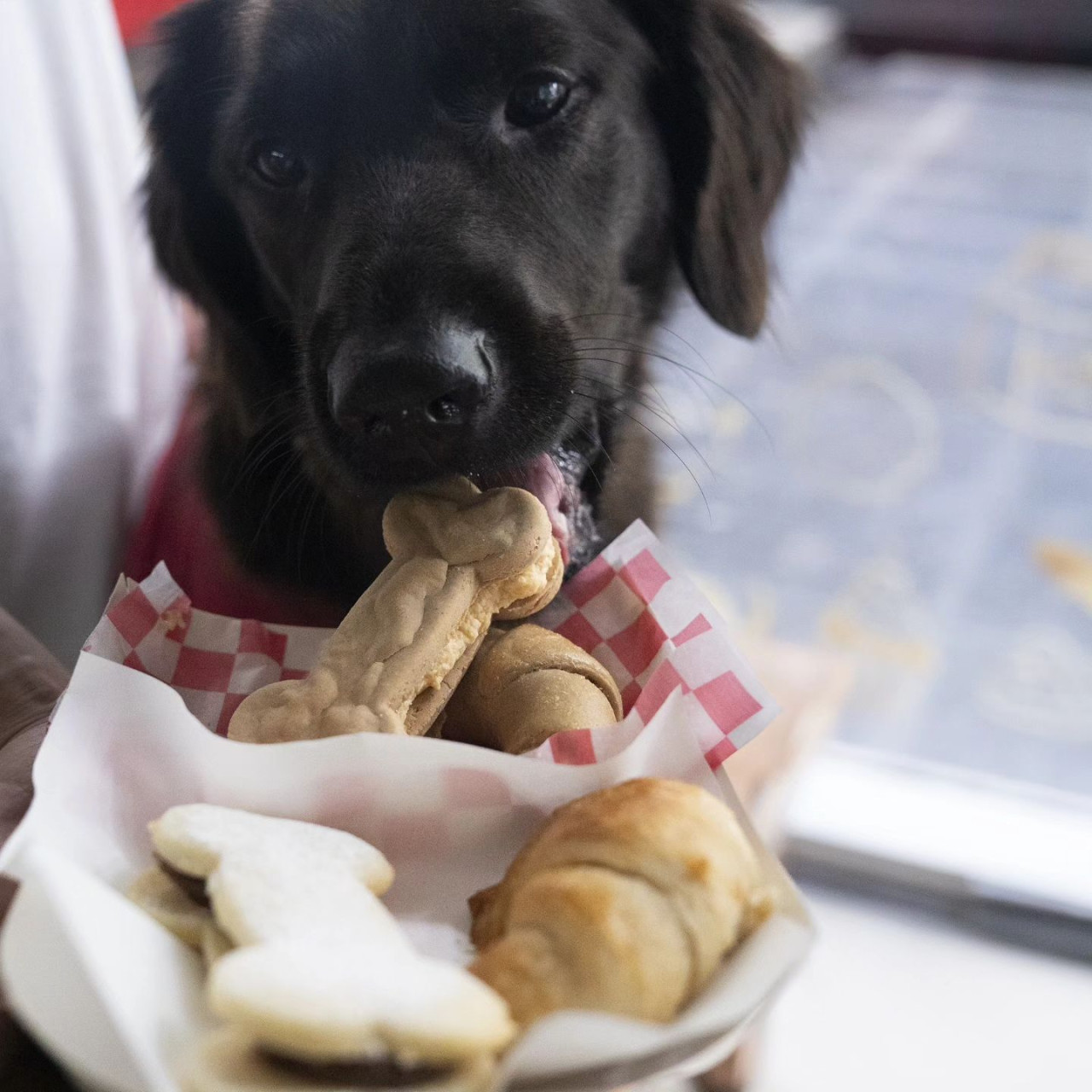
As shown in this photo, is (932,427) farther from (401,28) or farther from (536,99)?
(401,28)

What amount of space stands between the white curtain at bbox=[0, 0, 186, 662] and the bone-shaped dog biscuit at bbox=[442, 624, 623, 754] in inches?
21.5

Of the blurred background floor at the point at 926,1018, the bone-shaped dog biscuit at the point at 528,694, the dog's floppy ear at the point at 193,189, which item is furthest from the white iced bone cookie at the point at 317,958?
the blurred background floor at the point at 926,1018

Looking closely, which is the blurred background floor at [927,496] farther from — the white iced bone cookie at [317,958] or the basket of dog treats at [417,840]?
the white iced bone cookie at [317,958]

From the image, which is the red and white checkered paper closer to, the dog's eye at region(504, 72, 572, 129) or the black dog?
the black dog

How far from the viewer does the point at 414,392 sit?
645mm

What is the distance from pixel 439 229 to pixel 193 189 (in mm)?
426

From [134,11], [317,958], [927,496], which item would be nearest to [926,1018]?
[927,496]

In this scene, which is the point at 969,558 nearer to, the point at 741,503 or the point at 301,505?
the point at 741,503

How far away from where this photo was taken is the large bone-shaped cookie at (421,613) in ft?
1.87

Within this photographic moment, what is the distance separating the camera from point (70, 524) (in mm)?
1178

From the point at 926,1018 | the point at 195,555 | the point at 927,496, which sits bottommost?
the point at 926,1018

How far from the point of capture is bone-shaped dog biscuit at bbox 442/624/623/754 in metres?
0.59

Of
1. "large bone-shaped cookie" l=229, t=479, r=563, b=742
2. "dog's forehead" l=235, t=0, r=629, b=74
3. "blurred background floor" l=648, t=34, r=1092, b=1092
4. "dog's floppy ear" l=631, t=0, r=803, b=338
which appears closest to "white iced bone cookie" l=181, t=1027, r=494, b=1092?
"large bone-shaped cookie" l=229, t=479, r=563, b=742

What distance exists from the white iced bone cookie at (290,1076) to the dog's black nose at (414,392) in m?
0.34
